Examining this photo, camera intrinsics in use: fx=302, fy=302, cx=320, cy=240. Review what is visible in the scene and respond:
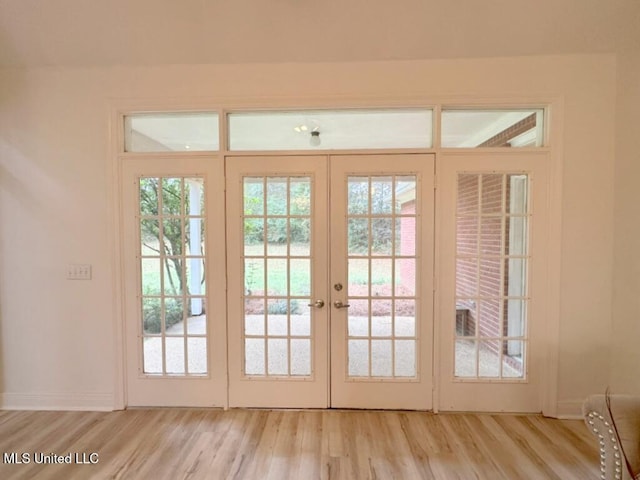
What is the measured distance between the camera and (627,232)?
7.26 ft

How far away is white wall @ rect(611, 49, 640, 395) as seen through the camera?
7.14ft

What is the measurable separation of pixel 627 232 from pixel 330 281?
2.21 m

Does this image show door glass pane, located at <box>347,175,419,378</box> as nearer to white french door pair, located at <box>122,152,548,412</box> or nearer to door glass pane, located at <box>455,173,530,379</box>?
white french door pair, located at <box>122,152,548,412</box>

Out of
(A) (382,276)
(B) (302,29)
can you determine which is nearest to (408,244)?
(A) (382,276)

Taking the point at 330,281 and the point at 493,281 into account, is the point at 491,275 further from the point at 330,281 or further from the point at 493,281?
the point at 330,281

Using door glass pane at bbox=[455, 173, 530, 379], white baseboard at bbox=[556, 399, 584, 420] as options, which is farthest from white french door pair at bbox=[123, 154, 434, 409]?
white baseboard at bbox=[556, 399, 584, 420]

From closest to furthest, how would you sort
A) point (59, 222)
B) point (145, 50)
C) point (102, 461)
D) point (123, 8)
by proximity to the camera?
1. point (102, 461)
2. point (123, 8)
3. point (145, 50)
4. point (59, 222)

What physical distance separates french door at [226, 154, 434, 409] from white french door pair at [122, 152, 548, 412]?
0.04ft

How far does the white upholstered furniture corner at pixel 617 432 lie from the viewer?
4.14 ft

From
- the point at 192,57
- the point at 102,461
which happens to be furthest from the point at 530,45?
the point at 102,461

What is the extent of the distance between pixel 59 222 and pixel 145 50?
152 centimetres

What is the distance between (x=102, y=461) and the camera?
192cm

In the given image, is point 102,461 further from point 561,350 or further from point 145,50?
point 561,350

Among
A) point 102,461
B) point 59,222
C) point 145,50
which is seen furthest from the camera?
point 59,222
